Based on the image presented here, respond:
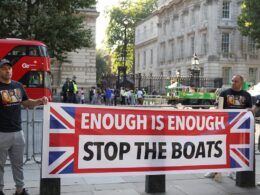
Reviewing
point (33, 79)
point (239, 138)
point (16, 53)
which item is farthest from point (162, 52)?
point (239, 138)

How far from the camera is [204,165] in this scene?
A: 22.8 feet

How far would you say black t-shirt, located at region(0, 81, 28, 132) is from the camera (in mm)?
5895

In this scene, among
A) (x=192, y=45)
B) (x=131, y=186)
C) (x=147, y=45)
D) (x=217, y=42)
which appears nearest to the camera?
(x=131, y=186)

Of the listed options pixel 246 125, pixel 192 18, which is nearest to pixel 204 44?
pixel 192 18

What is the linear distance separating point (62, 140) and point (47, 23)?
72.8ft

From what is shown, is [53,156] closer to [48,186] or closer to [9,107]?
[48,186]

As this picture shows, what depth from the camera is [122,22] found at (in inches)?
3401

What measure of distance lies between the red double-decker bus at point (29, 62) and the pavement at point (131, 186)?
57.4ft

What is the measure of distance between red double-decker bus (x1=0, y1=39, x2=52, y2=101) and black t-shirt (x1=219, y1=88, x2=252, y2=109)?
18.2 meters

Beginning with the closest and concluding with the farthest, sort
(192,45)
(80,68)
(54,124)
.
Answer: (54,124)
(80,68)
(192,45)

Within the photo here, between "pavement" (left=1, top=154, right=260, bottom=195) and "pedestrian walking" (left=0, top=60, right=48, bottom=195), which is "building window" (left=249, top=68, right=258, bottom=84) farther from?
"pedestrian walking" (left=0, top=60, right=48, bottom=195)

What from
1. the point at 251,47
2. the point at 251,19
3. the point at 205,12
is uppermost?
the point at 205,12

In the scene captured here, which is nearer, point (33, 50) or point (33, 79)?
point (33, 50)

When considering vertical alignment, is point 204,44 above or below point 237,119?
above
